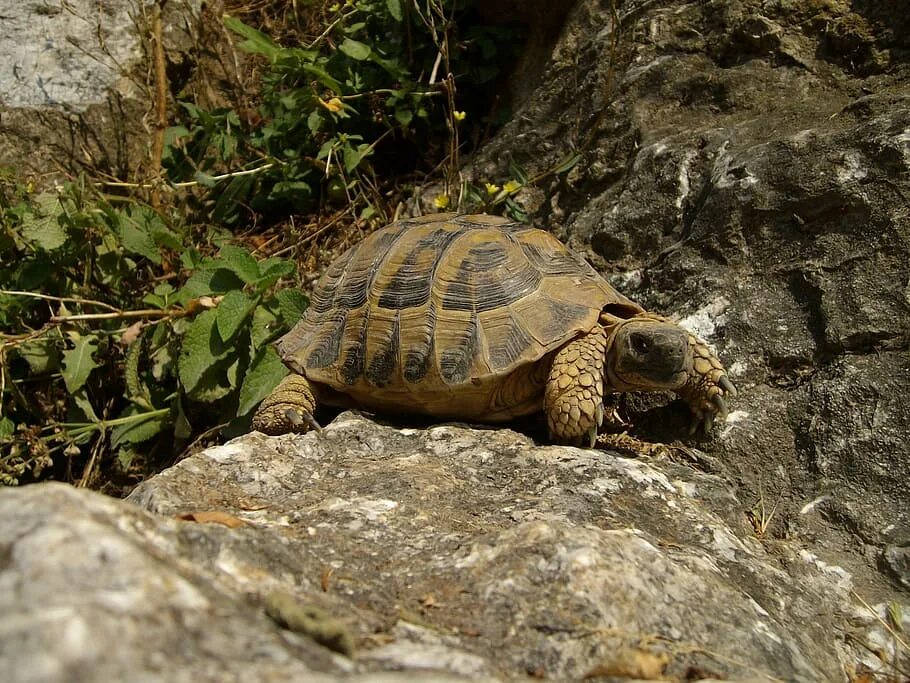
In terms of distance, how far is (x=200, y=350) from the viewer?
3.35 meters

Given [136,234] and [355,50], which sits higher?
[355,50]

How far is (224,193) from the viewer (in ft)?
15.8

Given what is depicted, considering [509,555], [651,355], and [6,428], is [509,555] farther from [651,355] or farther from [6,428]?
[6,428]

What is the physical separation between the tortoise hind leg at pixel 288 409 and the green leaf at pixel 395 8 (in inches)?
93.5

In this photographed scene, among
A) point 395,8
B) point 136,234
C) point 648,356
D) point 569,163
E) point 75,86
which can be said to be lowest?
point 648,356

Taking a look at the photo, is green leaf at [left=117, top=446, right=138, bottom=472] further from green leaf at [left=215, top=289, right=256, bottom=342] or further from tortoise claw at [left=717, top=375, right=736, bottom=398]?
tortoise claw at [left=717, top=375, right=736, bottom=398]

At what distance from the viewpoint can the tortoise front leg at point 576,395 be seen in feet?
8.94

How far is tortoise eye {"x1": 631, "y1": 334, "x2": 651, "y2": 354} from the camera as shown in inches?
109

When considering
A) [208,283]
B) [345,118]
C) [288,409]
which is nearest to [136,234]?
[208,283]

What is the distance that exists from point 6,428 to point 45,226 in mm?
969

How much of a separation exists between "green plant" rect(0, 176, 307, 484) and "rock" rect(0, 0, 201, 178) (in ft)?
2.87

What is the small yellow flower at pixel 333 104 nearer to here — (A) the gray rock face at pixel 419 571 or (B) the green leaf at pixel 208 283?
(B) the green leaf at pixel 208 283

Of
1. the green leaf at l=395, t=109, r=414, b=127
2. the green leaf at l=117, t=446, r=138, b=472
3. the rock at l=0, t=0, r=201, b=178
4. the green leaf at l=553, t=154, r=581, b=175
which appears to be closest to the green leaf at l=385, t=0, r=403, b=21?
the green leaf at l=395, t=109, r=414, b=127

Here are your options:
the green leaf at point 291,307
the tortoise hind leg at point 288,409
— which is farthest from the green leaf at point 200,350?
the tortoise hind leg at point 288,409
